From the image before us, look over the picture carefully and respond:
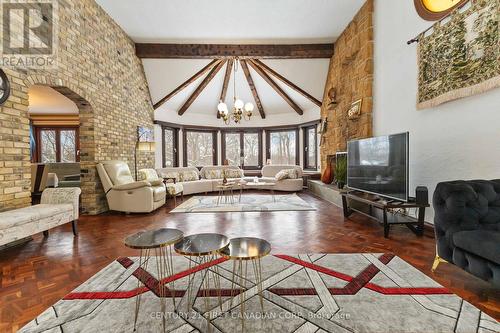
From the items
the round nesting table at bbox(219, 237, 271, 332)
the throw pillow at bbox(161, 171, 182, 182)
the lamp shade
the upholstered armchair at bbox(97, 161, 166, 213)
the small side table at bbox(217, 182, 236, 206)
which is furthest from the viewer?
the throw pillow at bbox(161, 171, 182, 182)

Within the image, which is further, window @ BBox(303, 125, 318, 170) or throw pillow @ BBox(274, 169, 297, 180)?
window @ BBox(303, 125, 318, 170)

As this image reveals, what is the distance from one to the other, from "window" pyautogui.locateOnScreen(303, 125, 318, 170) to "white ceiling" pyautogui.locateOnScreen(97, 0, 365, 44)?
9.76 ft

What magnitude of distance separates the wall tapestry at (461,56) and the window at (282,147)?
17.5 feet

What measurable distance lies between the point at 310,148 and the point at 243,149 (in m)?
2.52

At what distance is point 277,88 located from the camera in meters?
7.20

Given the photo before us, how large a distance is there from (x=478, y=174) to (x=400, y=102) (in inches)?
61.9

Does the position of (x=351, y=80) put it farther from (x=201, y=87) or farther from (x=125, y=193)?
(x=125, y=193)

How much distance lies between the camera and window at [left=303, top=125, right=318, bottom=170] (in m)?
7.61

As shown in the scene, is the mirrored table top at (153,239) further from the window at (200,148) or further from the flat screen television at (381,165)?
the window at (200,148)

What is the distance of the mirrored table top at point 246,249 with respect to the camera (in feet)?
4.21

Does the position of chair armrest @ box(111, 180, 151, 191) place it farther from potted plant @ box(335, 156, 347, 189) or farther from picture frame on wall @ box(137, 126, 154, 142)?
potted plant @ box(335, 156, 347, 189)
